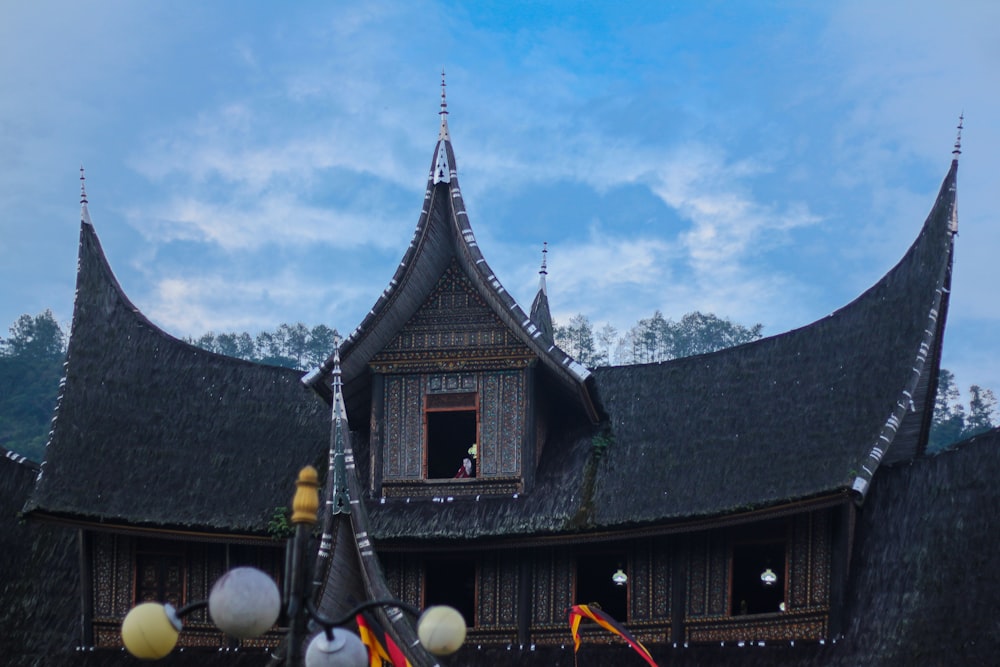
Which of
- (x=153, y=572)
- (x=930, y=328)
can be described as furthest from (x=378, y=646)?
(x=930, y=328)

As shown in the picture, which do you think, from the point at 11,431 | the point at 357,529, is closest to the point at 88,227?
the point at 357,529

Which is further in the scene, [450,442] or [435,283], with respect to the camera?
[450,442]

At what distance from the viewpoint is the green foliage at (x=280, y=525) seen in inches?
831

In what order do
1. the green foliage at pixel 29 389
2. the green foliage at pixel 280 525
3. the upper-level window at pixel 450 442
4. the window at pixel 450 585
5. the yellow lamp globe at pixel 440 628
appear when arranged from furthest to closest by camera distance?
the green foliage at pixel 29 389 < the upper-level window at pixel 450 442 < the window at pixel 450 585 < the green foliage at pixel 280 525 < the yellow lamp globe at pixel 440 628

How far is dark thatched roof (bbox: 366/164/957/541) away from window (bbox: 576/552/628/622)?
1054mm

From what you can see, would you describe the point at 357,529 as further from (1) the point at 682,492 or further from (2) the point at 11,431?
(2) the point at 11,431

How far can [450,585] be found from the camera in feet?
73.8

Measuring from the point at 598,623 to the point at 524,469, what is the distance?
2.29 meters

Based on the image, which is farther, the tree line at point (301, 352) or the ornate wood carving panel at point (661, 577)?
the tree line at point (301, 352)

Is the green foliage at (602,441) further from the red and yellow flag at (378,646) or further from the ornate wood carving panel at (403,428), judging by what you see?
the red and yellow flag at (378,646)

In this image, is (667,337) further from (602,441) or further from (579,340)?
(602,441)

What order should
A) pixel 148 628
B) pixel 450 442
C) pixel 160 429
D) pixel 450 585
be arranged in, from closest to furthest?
pixel 148 628, pixel 450 585, pixel 160 429, pixel 450 442

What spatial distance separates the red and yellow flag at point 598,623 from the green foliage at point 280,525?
3.82m

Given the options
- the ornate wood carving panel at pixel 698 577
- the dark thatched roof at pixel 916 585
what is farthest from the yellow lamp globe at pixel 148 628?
→ the ornate wood carving panel at pixel 698 577
